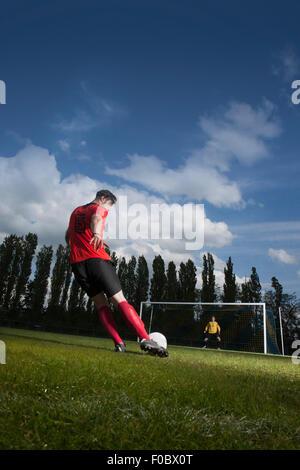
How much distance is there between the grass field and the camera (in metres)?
1.41

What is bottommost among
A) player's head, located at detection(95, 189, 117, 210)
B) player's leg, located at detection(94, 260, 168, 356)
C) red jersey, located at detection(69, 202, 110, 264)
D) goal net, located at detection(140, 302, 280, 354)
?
goal net, located at detection(140, 302, 280, 354)

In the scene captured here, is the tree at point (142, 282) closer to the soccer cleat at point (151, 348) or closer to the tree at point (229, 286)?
the tree at point (229, 286)

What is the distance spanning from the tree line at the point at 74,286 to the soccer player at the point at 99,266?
32488 millimetres

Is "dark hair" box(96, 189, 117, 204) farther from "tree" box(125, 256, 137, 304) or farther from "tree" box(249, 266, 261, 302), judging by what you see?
"tree" box(249, 266, 261, 302)

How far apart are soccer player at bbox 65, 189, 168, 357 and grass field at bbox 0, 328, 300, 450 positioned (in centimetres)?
206

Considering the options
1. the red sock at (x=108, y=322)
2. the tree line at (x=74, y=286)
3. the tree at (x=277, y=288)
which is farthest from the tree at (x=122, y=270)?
the red sock at (x=108, y=322)

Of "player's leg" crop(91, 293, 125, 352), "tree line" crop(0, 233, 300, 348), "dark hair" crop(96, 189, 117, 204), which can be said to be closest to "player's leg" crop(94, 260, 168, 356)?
"player's leg" crop(91, 293, 125, 352)

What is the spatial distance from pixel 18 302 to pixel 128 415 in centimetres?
3982

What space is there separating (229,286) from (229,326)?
19517 mm

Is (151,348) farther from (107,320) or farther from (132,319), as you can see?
(107,320)

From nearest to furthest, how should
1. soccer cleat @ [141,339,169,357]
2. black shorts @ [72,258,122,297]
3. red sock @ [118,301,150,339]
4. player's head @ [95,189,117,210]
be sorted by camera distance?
soccer cleat @ [141,339,169,357], red sock @ [118,301,150,339], black shorts @ [72,258,122,297], player's head @ [95,189,117,210]
